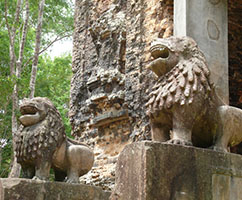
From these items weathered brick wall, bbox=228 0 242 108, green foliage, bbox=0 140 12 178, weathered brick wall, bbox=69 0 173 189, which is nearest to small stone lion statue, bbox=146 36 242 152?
weathered brick wall, bbox=69 0 173 189

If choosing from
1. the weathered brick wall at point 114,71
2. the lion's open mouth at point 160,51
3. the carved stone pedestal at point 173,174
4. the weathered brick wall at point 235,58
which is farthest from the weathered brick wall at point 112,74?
the carved stone pedestal at point 173,174

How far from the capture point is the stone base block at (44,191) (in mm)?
4688

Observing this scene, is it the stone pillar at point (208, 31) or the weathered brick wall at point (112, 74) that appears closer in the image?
the stone pillar at point (208, 31)

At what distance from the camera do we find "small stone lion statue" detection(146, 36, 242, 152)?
159 inches

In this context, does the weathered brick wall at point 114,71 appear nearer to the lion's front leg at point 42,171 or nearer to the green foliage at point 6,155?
the lion's front leg at point 42,171

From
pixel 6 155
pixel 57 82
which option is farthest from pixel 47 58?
pixel 6 155

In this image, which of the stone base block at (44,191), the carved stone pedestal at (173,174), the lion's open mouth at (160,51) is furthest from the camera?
the stone base block at (44,191)

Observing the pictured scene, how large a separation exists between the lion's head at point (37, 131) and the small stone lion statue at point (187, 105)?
1.47 m

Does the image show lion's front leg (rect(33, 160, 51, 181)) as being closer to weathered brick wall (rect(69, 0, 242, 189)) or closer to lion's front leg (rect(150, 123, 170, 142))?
lion's front leg (rect(150, 123, 170, 142))

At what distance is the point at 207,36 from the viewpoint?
6.97m

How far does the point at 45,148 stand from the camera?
5.13 meters

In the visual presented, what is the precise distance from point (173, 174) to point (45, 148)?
1.99m

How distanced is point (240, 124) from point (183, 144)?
0.79 m

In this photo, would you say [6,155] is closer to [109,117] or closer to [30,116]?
[109,117]
